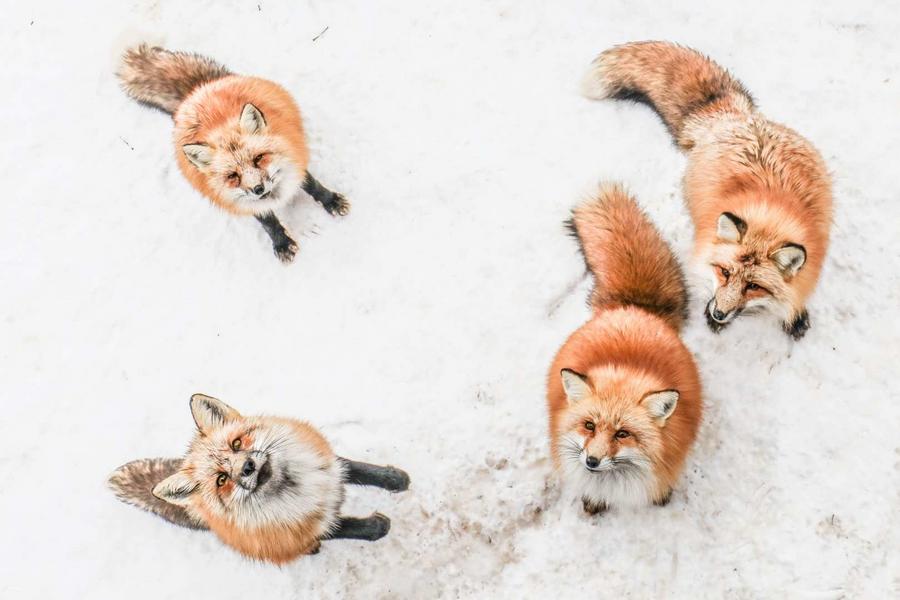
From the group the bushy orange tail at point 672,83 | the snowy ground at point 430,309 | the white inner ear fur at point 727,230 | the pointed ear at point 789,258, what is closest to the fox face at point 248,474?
the snowy ground at point 430,309

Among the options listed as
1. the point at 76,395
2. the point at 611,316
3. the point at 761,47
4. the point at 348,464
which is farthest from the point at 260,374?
the point at 761,47

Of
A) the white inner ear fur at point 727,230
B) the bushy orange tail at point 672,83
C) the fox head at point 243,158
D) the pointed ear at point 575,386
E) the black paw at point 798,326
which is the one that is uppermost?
the bushy orange tail at point 672,83

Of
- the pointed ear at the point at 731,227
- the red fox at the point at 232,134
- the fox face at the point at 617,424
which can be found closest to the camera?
the fox face at the point at 617,424

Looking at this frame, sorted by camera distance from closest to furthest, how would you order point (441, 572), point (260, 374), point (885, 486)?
point (885, 486) → point (441, 572) → point (260, 374)

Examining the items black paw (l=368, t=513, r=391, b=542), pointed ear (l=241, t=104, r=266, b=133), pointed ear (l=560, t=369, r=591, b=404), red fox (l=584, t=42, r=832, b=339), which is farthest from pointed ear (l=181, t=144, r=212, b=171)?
red fox (l=584, t=42, r=832, b=339)

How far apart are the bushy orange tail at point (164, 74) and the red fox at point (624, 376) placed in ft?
10.8

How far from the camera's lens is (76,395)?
4734 millimetres

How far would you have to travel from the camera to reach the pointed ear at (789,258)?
2.94 metres

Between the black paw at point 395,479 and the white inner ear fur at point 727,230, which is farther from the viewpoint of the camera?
the black paw at point 395,479

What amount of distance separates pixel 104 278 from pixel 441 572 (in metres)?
3.83

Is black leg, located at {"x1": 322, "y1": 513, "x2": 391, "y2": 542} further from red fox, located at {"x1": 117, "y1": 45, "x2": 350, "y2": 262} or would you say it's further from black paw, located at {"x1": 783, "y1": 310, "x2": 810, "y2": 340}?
black paw, located at {"x1": 783, "y1": 310, "x2": 810, "y2": 340}

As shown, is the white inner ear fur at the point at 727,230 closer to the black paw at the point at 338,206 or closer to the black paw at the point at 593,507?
the black paw at the point at 593,507

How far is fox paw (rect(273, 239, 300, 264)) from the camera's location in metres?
4.68

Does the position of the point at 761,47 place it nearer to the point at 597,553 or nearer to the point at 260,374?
the point at 597,553
